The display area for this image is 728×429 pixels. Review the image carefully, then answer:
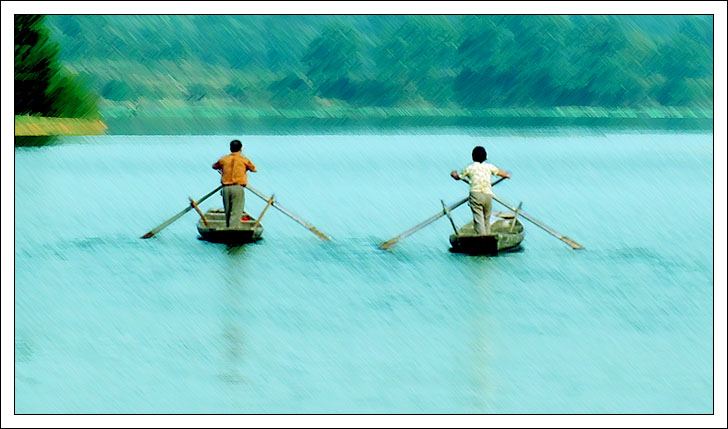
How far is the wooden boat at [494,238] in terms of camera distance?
62.8ft

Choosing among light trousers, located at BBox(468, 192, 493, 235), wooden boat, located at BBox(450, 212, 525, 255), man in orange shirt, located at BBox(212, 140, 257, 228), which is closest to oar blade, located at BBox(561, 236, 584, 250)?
wooden boat, located at BBox(450, 212, 525, 255)

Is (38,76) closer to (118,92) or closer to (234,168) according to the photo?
(234,168)

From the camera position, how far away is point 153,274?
1855 cm

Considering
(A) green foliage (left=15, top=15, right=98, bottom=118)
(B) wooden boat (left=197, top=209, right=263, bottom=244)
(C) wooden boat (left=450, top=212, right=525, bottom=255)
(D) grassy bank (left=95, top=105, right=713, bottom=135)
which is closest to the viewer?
(C) wooden boat (left=450, top=212, right=525, bottom=255)

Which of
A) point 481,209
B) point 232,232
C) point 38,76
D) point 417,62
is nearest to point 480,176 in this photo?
point 481,209

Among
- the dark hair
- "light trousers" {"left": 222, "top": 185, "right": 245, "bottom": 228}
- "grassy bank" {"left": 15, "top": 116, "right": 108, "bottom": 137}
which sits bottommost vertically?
"grassy bank" {"left": 15, "top": 116, "right": 108, "bottom": 137}

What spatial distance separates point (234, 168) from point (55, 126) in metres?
41.5

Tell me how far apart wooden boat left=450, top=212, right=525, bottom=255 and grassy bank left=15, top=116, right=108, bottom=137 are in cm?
3718

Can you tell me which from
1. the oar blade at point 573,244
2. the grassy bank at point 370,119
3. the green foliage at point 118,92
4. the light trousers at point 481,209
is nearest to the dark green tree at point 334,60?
the grassy bank at point 370,119

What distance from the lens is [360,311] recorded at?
15758 mm

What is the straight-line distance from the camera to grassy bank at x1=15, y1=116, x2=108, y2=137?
55.9 metres

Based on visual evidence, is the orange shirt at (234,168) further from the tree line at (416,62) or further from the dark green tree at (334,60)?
the dark green tree at (334,60)

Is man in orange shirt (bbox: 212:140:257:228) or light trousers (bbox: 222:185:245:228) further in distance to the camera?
light trousers (bbox: 222:185:245:228)

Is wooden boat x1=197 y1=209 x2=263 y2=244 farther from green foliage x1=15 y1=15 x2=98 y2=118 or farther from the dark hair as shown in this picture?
green foliage x1=15 y1=15 x2=98 y2=118
